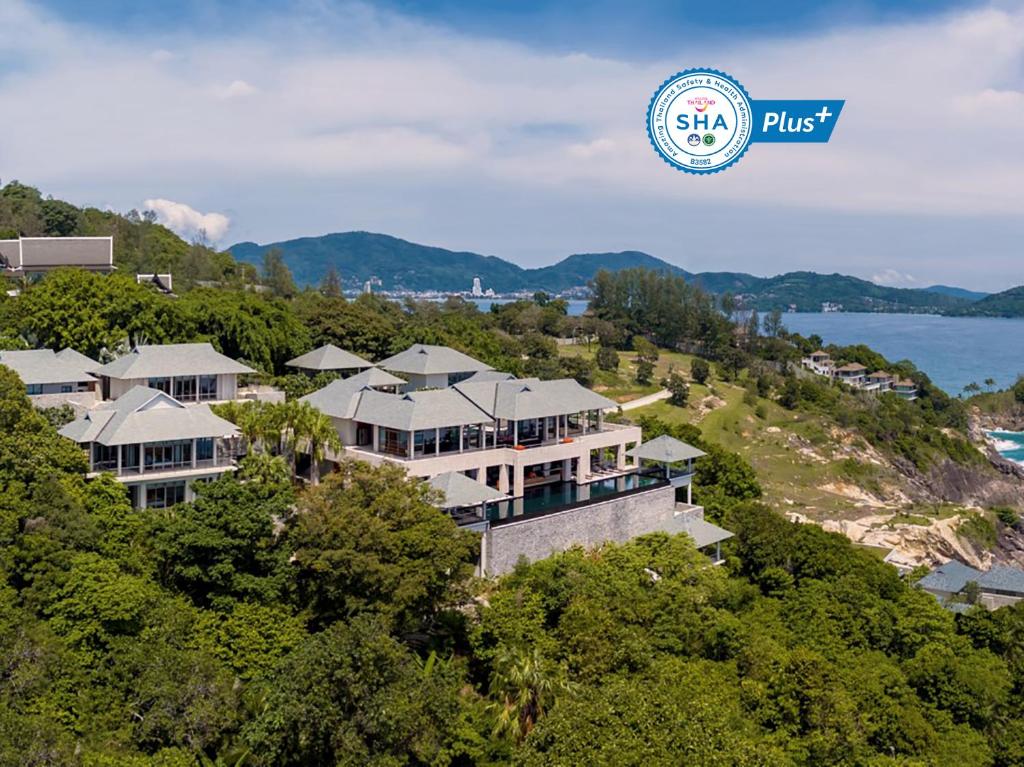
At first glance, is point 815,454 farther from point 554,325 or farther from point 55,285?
point 55,285

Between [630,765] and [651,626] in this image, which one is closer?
[630,765]

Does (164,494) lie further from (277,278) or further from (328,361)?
(277,278)

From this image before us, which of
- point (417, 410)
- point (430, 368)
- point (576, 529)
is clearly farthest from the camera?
point (430, 368)

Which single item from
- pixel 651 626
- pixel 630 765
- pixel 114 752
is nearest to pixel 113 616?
pixel 114 752

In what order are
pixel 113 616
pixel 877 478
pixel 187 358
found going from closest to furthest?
pixel 113 616, pixel 187 358, pixel 877 478

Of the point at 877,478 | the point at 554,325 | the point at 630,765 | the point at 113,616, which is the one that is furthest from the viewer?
the point at 554,325

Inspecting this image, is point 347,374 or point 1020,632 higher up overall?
point 347,374

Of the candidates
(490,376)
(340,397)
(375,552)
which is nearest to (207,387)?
(340,397)
